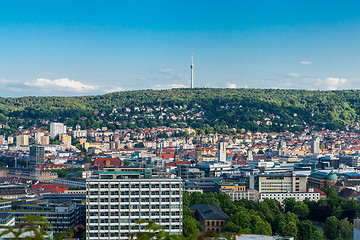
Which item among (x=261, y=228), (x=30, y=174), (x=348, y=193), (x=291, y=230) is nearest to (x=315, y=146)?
(x=348, y=193)

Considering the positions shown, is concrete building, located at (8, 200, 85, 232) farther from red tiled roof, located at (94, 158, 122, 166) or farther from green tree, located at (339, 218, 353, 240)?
red tiled roof, located at (94, 158, 122, 166)

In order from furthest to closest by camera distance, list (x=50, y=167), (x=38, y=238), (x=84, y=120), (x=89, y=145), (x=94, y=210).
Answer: (x=84, y=120), (x=89, y=145), (x=50, y=167), (x=94, y=210), (x=38, y=238)

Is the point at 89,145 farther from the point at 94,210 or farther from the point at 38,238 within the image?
the point at 38,238

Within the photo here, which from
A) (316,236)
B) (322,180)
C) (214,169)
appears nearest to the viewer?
(316,236)

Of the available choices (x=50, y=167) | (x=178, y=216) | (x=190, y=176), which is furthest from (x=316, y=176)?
(x=178, y=216)

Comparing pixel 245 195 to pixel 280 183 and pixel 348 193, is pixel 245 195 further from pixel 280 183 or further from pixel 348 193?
pixel 348 193

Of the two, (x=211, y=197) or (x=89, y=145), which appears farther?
(x=89, y=145)

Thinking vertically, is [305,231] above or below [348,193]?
above
